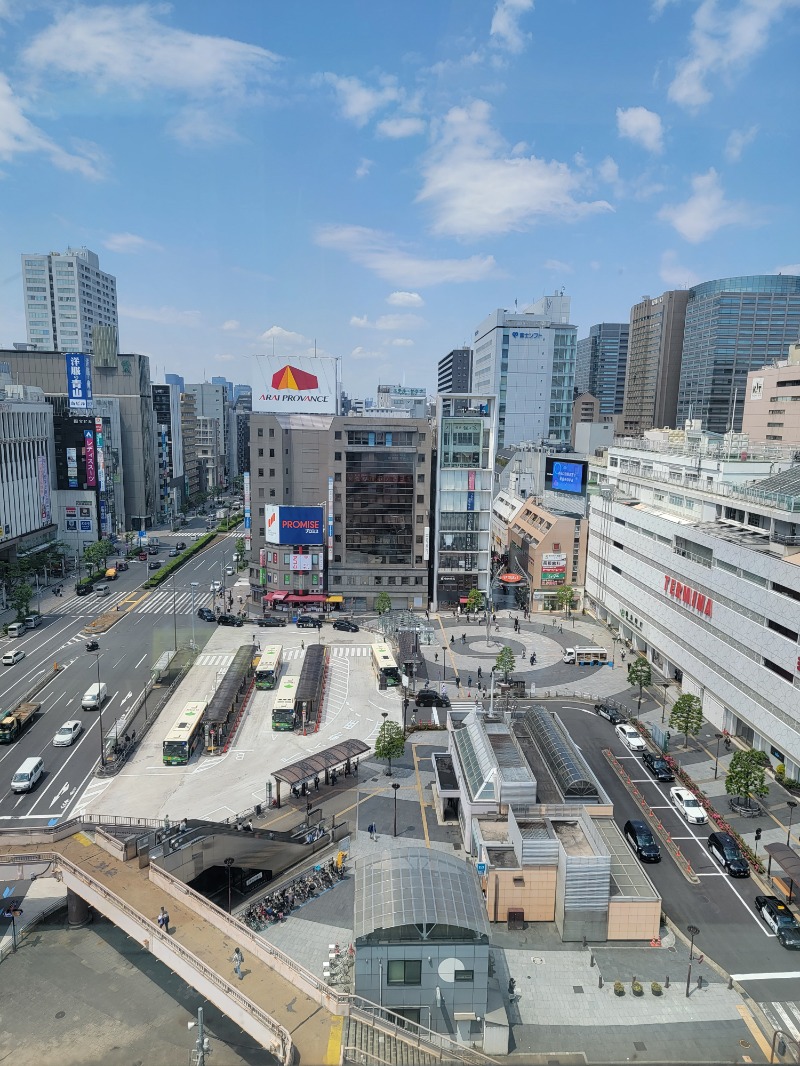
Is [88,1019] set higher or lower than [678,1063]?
A: lower

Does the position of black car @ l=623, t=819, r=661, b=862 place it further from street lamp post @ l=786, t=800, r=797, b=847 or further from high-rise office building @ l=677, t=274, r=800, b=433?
high-rise office building @ l=677, t=274, r=800, b=433

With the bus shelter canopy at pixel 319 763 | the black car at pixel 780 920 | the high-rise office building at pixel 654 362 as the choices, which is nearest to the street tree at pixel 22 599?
the bus shelter canopy at pixel 319 763

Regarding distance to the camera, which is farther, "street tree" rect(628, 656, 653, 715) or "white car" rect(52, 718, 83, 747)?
"street tree" rect(628, 656, 653, 715)

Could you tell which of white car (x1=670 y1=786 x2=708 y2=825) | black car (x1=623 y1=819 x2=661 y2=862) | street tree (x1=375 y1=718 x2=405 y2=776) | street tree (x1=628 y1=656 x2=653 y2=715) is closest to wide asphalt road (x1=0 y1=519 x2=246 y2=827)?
street tree (x1=375 y1=718 x2=405 y2=776)

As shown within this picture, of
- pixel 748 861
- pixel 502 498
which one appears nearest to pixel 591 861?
pixel 748 861

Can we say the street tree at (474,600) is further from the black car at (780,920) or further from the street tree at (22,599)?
the street tree at (22,599)

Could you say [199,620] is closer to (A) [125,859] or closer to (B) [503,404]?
(A) [125,859]

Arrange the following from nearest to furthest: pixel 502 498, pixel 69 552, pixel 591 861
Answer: pixel 591 861 → pixel 69 552 → pixel 502 498
